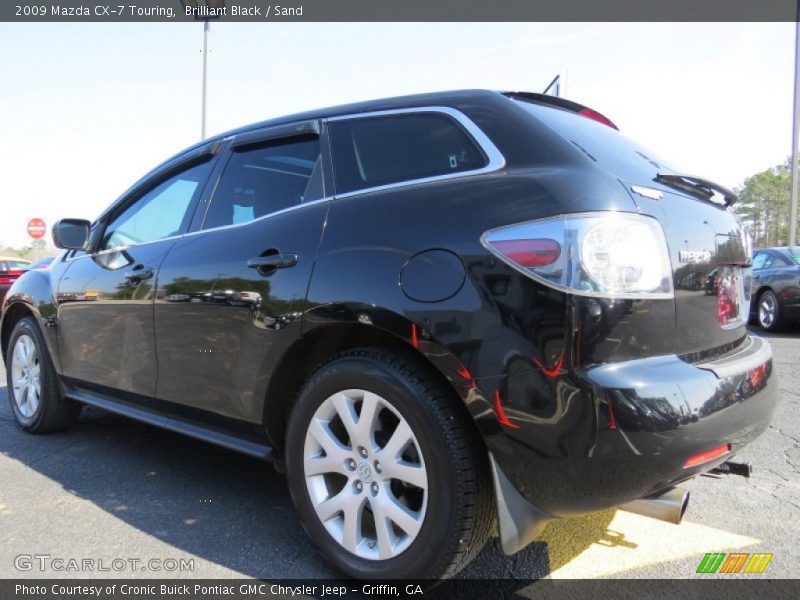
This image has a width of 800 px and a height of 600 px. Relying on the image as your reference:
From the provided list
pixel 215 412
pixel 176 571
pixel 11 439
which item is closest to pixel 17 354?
pixel 11 439

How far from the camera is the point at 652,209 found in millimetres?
1912

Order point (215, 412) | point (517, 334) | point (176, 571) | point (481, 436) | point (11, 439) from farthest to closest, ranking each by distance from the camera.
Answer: point (11, 439) → point (215, 412) → point (176, 571) → point (481, 436) → point (517, 334)

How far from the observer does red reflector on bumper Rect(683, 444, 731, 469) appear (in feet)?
5.87

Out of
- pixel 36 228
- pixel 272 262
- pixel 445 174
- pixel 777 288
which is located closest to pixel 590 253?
pixel 445 174

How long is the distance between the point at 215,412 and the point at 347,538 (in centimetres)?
91

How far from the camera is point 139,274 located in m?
3.16

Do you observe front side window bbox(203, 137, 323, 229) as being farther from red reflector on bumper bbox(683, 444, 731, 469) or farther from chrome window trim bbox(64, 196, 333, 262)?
red reflector on bumper bbox(683, 444, 731, 469)

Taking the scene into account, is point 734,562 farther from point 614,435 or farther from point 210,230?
point 210,230

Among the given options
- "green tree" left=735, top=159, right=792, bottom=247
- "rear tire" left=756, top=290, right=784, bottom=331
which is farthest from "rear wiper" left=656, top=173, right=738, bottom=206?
"green tree" left=735, top=159, right=792, bottom=247

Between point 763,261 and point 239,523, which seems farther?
point 763,261

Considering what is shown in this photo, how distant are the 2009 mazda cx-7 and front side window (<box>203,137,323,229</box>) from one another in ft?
0.05

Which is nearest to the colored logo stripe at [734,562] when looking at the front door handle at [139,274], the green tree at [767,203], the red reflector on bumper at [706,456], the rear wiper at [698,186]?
the red reflector on bumper at [706,456]

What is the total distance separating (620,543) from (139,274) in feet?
8.66

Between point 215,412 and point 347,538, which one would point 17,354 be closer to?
point 215,412
